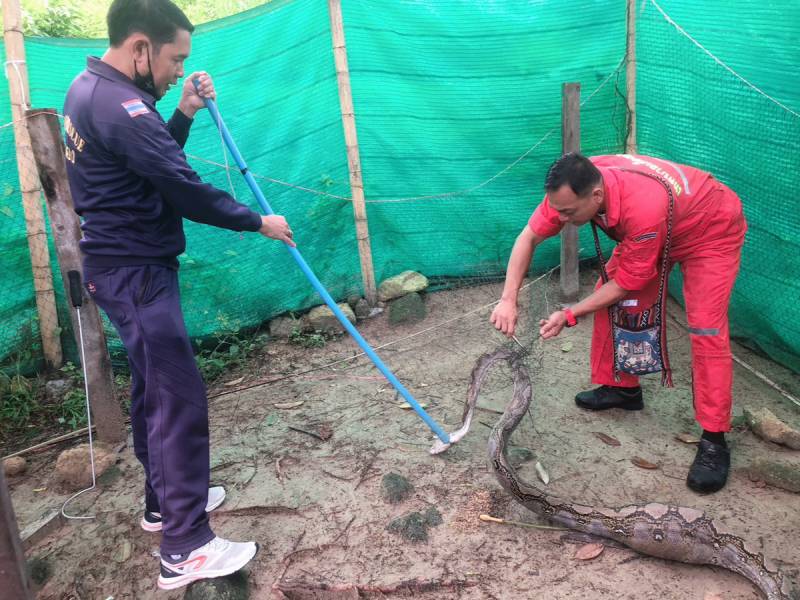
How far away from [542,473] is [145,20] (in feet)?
9.19

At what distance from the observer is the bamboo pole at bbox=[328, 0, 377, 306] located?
4875mm

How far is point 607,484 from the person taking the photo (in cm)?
323

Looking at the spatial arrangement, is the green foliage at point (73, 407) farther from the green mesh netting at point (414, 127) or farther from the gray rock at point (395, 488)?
the gray rock at point (395, 488)

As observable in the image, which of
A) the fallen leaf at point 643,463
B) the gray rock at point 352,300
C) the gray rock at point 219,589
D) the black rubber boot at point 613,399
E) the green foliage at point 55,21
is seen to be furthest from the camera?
the green foliage at point 55,21

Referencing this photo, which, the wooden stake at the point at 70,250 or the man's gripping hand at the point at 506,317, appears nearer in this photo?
the man's gripping hand at the point at 506,317

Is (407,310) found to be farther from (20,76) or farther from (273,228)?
(20,76)

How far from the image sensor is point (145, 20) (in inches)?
92.4

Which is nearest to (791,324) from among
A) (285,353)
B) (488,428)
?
(488,428)

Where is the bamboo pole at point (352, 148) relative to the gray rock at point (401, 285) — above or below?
above

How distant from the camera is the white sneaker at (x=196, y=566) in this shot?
2.64m

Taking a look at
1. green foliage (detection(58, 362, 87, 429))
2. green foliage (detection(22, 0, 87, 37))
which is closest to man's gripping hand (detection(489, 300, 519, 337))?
green foliage (detection(58, 362, 87, 429))

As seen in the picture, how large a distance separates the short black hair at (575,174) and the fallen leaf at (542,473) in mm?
1476

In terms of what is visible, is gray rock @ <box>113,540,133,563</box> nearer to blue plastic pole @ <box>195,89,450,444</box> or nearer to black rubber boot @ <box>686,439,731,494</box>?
blue plastic pole @ <box>195,89,450,444</box>

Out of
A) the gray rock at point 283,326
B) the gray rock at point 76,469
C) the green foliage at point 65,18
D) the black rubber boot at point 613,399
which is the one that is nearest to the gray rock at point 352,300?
the gray rock at point 283,326
